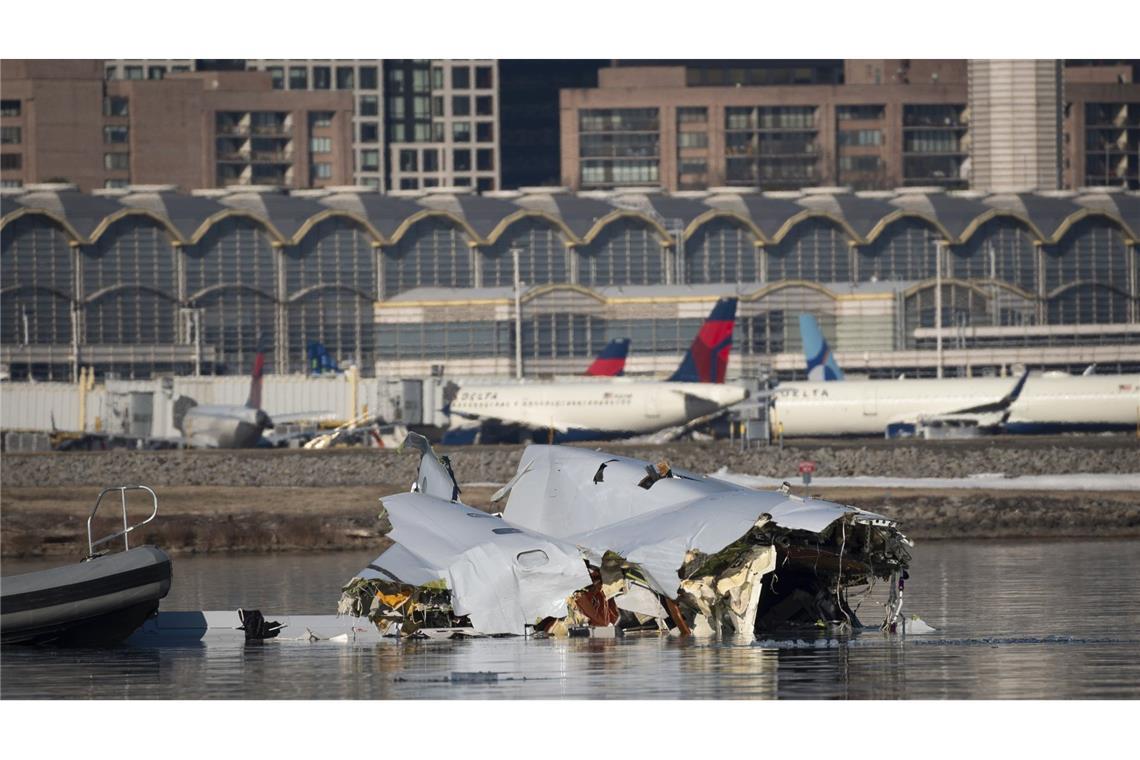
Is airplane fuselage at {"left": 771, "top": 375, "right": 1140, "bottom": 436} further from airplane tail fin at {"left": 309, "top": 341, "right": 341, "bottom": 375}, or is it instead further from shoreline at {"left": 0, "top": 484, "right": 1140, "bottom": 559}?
shoreline at {"left": 0, "top": 484, "right": 1140, "bottom": 559}

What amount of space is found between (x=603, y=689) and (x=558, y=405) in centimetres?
8470

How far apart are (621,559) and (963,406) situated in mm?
80091

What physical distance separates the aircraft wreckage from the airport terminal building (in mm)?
119506

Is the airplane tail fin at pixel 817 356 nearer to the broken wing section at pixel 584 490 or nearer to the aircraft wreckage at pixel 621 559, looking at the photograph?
the broken wing section at pixel 584 490

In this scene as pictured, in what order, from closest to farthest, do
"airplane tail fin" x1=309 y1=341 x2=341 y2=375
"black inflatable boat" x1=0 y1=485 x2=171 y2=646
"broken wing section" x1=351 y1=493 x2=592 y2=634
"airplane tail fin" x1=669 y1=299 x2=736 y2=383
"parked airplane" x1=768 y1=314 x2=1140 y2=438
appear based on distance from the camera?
"broken wing section" x1=351 y1=493 x2=592 y2=634
"black inflatable boat" x1=0 y1=485 x2=171 y2=646
"parked airplane" x1=768 y1=314 x2=1140 y2=438
"airplane tail fin" x1=669 y1=299 x2=736 y2=383
"airplane tail fin" x1=309 y1=341 x2=341 y2=375

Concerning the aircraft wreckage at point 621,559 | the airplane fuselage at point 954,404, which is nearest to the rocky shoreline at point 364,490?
the airplane fuselage at point 954,404

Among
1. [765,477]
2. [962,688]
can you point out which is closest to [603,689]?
[962,688]

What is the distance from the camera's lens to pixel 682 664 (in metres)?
29.9

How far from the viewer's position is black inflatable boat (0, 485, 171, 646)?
3412 centimetres

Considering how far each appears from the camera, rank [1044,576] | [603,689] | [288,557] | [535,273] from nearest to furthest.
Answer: [603,689]
[1044,576]
[288,557]
[535,273]

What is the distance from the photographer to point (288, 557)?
190 ft

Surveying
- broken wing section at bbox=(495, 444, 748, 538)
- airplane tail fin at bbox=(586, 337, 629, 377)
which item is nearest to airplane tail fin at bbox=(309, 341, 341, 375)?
airplane tail fin at bbox=(586, 337, 629, 377)
